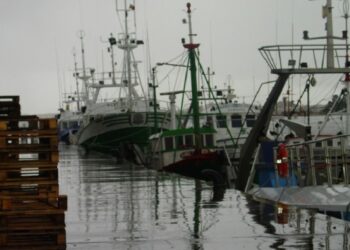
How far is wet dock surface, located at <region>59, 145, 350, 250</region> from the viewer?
35.8ft

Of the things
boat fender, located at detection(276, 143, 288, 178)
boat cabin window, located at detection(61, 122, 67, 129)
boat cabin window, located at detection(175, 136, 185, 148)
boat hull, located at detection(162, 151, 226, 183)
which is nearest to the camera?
boat fender, located at detection(276, 143, 288, 178)

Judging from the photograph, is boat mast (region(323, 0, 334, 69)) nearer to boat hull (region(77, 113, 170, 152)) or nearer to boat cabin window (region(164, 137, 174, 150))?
boat cabin window (region(164, 137, 174, 150))

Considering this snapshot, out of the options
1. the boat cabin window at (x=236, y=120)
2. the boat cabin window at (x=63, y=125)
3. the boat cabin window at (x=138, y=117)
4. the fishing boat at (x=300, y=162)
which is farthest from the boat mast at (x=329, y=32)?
the boat cabin window at (x=63, y=125)

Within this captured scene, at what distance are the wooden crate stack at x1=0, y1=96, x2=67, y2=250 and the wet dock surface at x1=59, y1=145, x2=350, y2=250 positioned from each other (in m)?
0.52

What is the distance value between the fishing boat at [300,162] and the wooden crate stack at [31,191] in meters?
5.51

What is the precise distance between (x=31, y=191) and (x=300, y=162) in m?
7.74

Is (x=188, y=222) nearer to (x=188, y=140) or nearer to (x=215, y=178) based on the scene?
(x=215, y=178)

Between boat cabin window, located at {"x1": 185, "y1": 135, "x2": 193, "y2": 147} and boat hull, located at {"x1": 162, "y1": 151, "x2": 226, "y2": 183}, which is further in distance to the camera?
boat cabin window, located at {"x1": 185, "y1": 135, "x2": 193, "y2": 147}

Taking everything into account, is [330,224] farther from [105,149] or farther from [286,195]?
[105,149]

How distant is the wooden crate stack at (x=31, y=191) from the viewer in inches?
412

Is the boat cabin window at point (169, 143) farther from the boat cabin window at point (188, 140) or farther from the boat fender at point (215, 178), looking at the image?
the boat fender at point (215, 178)

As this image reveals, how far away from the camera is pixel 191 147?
33.9m

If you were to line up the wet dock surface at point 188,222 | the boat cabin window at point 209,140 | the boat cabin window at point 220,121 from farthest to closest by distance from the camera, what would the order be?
the boat cabin window at point 220,121 → the boat cabin window at point 209,140 → the wet dock surface at point 188,222

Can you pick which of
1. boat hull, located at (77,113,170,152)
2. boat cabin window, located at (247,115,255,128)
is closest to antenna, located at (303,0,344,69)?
boat cabin window, located at (247,115,255,128)
